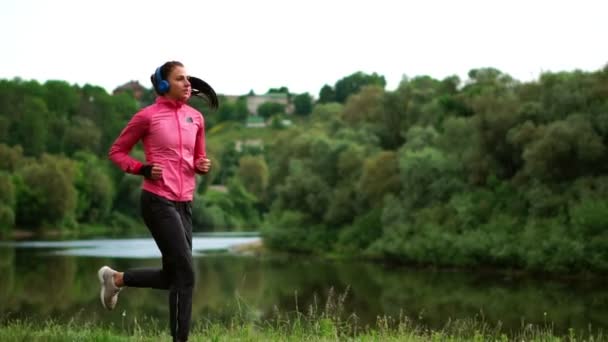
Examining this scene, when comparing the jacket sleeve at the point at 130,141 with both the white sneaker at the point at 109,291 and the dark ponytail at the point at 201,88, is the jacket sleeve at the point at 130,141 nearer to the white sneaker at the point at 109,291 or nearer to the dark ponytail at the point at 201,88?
the dark ponytail at the point at 201,88

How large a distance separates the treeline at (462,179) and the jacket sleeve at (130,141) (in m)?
41.4

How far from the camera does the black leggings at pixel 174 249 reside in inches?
295

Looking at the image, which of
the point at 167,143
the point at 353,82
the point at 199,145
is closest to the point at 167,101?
the point at 167,143

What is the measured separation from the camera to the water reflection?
26.9 m

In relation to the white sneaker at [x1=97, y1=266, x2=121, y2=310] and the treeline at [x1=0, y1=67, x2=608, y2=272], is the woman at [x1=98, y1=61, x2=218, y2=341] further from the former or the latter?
the treeline at [x1=0, y1=67, x2=608, y2=272]

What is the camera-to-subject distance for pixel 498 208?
181 ft

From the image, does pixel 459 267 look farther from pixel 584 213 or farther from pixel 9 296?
pixel 9 296

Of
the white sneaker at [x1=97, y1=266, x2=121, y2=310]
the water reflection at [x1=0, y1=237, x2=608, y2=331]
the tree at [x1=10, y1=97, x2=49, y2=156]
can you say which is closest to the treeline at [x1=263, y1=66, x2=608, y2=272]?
the water reflection at [x1=0, y1=237, x2=608, y2=331]

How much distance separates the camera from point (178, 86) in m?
7.70

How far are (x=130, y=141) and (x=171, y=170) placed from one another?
1.36 ft

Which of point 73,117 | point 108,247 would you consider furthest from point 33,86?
point 108,247

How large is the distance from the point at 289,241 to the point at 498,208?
63.0 ft

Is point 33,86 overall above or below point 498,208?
above

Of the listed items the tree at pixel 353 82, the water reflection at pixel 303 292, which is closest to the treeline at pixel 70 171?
the tree at pixel 353 82
